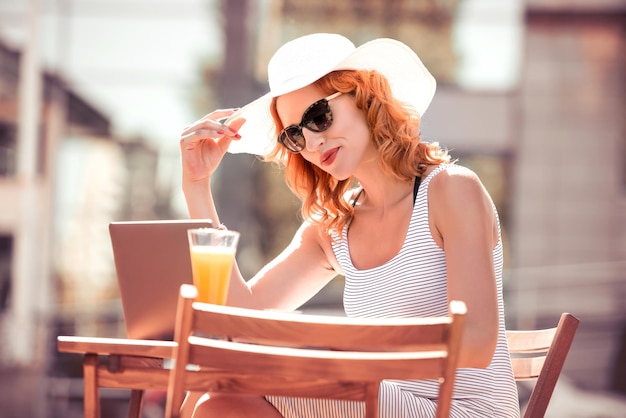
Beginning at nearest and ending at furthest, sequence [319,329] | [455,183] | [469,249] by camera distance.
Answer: [319,329] < [469,249] < [455,183]

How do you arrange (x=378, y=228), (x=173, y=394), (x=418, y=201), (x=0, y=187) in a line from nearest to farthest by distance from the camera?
(x=173, y=394) → (x=418, y=201) → (x=378, y=228) → (x=0, y=187)

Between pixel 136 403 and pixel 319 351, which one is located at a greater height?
pixel 319 351

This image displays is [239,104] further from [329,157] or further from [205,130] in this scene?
[329,157]

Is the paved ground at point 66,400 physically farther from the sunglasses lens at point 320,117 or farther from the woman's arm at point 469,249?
the woman's arm at point 469,249

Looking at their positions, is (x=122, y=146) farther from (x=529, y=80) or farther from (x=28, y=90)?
(x=529, y=80)

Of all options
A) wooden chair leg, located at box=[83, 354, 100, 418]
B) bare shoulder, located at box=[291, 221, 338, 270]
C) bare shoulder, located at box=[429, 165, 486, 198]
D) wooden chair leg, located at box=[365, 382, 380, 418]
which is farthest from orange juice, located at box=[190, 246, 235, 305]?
bare shoulder, located at box=[291, 221, 338, 270]

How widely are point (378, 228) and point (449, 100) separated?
5.40 metres

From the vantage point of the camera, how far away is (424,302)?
198cm

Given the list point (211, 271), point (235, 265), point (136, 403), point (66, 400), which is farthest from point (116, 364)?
A: point (66, 400)

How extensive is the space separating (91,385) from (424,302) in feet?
2.42

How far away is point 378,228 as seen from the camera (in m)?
2.17

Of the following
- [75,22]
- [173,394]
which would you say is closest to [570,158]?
[75,22]

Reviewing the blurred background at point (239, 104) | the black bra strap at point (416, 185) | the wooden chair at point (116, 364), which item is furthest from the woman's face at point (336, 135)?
the blurred background at point (239, 104)

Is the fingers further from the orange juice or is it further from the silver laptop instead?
the orange juice
